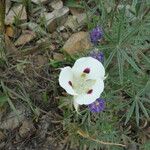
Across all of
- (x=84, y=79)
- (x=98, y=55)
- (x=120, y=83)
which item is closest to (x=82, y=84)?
(x=84, y=79)

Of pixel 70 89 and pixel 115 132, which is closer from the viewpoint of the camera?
pixel 70 89

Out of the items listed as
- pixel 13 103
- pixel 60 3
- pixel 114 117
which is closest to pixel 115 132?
pixel 114 117

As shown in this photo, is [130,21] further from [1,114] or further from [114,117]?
[1,114]

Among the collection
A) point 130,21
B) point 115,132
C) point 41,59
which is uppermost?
point 130,21

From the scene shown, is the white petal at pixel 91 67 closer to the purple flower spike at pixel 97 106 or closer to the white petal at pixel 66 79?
the white petal at pixel 66 79

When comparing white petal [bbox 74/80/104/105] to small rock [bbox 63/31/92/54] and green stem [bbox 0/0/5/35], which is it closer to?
small rock [bbox 63/31/92/54]

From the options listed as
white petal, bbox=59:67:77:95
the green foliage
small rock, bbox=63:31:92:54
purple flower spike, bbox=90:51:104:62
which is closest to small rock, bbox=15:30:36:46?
small rock, bbox=63:31:92:54
